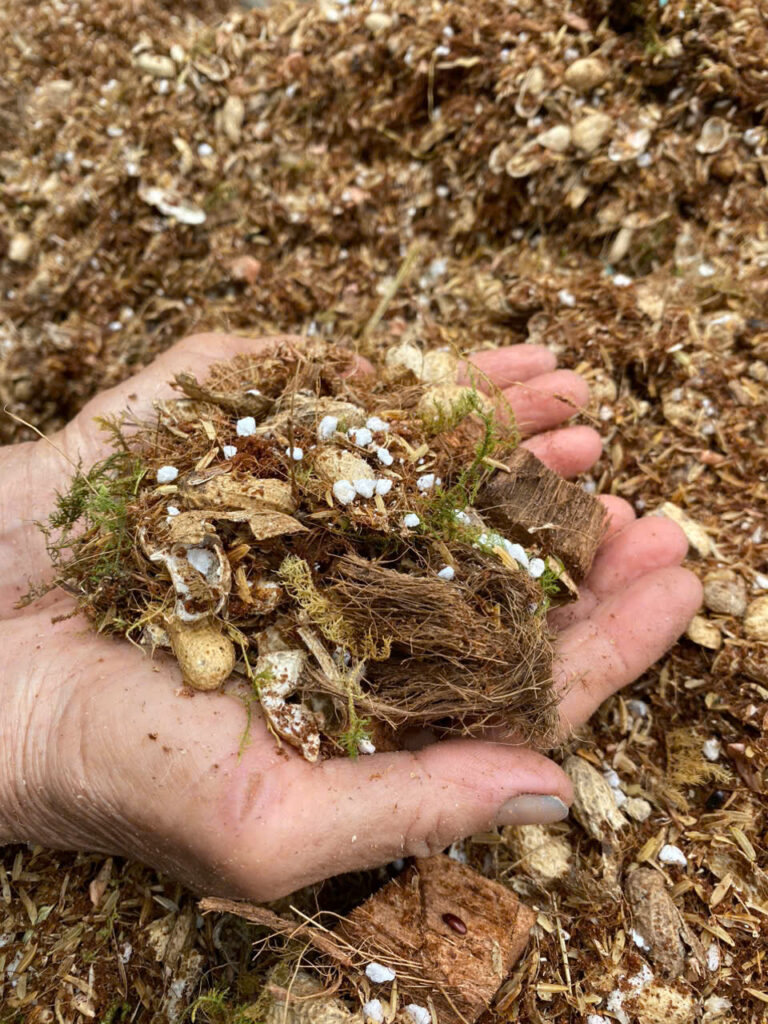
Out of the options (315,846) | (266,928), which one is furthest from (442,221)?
(266,928)

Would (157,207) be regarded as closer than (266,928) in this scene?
No

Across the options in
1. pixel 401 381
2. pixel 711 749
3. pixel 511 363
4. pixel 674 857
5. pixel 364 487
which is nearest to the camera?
pixel 364 487

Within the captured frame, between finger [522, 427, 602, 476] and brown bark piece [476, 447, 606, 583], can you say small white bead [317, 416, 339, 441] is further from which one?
finger [522, 427, 602, 476]

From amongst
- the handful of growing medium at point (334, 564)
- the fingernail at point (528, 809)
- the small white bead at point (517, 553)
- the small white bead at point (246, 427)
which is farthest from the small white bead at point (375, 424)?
the fingernail at point (528, 809)

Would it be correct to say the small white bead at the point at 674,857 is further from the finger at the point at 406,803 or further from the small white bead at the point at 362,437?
the small white bead at the point at 362,437

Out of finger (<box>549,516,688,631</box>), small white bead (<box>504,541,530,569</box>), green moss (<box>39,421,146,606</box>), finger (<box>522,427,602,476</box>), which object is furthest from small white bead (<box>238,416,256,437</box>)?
finger (<box>549,516,688,631</box>)

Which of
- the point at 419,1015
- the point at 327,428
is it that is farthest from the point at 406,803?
the point at 327,428

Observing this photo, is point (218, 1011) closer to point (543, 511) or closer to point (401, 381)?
A: point (543, 511)

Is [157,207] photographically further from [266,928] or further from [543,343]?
[266,928]
